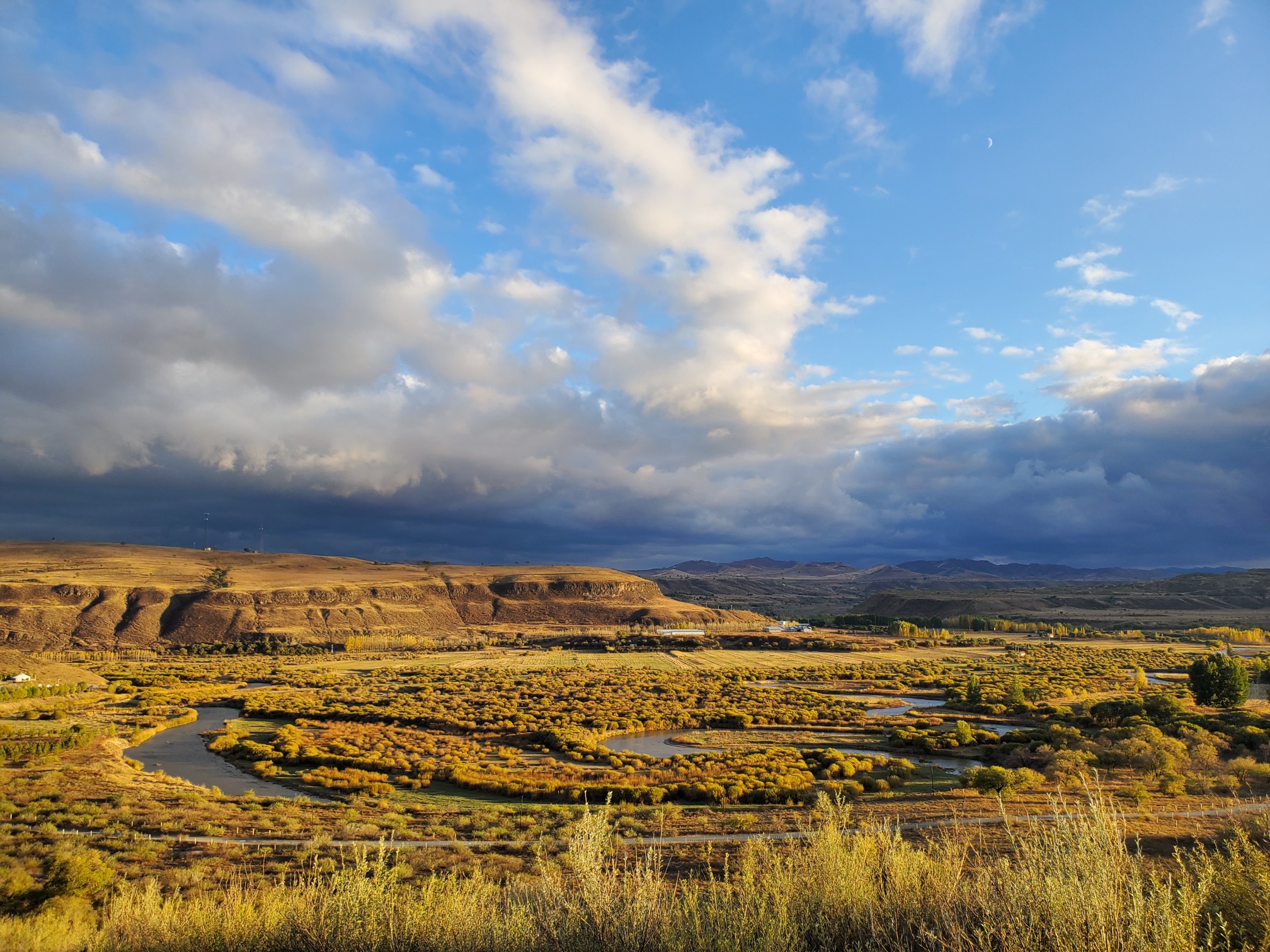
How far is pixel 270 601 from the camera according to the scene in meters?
139

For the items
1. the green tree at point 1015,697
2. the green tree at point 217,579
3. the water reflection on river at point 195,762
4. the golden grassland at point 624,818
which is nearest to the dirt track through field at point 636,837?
the golden grassland at point 624,818

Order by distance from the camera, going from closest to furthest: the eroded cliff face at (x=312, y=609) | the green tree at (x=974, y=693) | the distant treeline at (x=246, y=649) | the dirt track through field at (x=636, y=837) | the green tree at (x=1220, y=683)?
1. the dirt track through field at (x=636, y=837)
2. the green tree at (x=1220, y=683)
3. the green tree at (x=974, y=693)
4. the distant treeline at (x=246, y=649)
5. the eroded cliff face at (x=312, y=609)

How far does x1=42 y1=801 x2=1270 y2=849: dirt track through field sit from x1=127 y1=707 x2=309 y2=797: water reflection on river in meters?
9.54

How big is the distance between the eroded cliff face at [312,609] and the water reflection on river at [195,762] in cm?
8339

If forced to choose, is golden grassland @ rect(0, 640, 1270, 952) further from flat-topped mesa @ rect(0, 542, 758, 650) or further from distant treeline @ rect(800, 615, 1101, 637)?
distant treeline @ rect(800, 615, 1101, 637)

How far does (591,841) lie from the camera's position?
8.31 metres

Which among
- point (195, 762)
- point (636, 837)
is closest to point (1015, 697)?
point (636, 837)

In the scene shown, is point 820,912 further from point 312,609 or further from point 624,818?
point 312,609

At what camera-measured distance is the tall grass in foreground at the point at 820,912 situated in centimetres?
643

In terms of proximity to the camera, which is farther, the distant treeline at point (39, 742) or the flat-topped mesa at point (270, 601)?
the flat-topped mesa at point (270, 601)

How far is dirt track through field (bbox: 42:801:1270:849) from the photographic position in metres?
19.3

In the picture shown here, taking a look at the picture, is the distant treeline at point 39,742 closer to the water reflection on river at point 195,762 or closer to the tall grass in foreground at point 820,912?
the water reflection on river at point 195,762

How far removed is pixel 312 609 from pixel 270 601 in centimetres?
873

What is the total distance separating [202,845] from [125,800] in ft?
24.9
